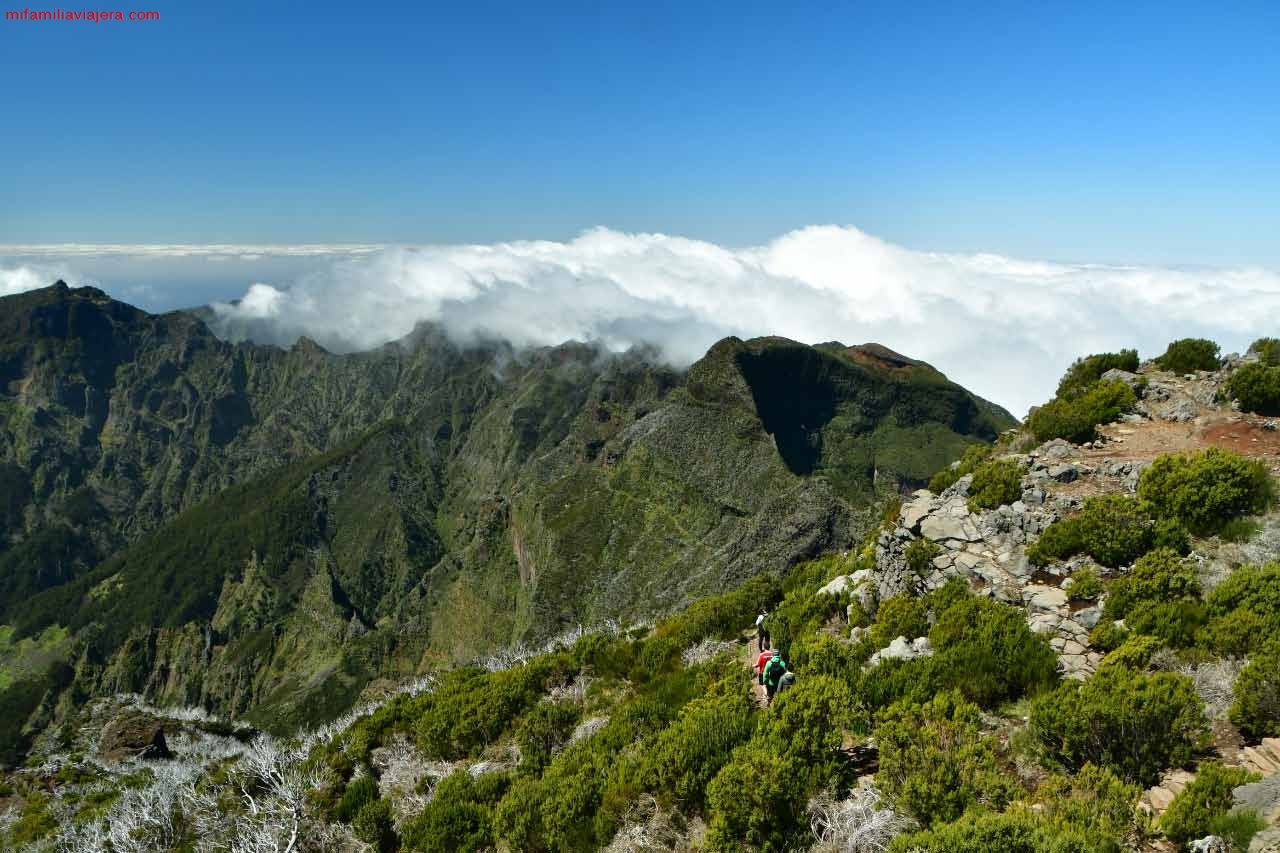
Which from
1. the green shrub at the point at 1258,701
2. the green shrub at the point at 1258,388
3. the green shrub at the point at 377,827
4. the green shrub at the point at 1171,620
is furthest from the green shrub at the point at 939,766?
the green shrub at the point at 1258,388

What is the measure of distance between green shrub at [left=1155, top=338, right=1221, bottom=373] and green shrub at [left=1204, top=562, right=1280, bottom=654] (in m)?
16.5

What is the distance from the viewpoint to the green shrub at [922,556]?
18.6 metres

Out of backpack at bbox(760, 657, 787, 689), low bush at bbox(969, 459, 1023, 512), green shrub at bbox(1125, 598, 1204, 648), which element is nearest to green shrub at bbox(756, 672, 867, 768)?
backpack at bbox(760, 657, 787, 689)

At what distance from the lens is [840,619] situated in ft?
68.8

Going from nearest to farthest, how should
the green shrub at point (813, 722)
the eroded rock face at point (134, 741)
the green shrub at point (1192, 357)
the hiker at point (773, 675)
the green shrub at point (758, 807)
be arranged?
1. the green shrub at point (758, 807)
2. the green shrub at point (813, 722)
3. the hiker at point (773, 675)
4. the green shrub at point (1192, 357)
5. the eroded rock face at point (134, 741)

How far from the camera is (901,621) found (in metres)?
17.1

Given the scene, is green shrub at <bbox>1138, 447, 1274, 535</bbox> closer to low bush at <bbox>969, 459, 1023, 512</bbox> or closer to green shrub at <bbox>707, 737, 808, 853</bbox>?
low bush at <bbox>969, 459, 1023, 512</bbox>

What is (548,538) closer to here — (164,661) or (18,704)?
(164,661)

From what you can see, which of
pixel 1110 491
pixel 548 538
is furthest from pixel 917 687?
pixel 548 538

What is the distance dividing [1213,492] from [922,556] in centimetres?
743

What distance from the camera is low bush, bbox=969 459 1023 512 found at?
1989cm

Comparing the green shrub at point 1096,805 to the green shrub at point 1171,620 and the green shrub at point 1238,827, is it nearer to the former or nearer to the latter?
the green shrub at point 1238,827

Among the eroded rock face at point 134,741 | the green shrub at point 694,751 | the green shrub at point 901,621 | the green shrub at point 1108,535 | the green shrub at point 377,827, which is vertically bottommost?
the eroded rock face at point 134,741

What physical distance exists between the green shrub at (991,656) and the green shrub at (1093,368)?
17.3 m
